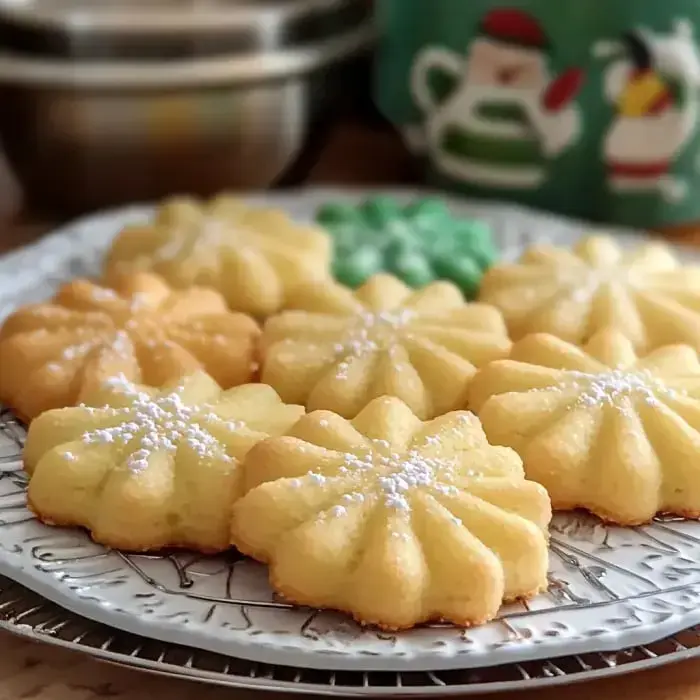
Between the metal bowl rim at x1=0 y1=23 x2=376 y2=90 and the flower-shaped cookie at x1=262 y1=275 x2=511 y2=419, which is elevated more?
the metal bowl rim at x1=0 y1=23 x2=376 y2=90

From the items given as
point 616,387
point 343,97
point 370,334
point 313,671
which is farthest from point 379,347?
point 343,97

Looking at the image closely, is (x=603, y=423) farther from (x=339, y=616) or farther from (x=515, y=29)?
(x=515, y=29)

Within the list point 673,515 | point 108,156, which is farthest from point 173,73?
point 673,515

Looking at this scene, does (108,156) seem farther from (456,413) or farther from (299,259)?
(456,413)

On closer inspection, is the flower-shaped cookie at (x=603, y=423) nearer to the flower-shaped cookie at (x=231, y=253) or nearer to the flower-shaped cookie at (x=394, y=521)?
the flower-shaped cookie at (x=394, y=521)

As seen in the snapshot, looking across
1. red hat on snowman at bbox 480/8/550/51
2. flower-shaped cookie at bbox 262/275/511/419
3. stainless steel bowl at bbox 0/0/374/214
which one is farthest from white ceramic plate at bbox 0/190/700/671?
red hat on snowman at bbox 480/8/550/51

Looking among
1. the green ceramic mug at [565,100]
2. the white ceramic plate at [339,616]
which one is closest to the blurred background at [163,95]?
the green ceramic mug at [565,100]

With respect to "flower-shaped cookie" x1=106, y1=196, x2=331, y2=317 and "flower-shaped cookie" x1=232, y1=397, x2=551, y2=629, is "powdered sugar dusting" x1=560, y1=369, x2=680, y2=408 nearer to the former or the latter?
"flower-shaped cookie" x1=232, y1=397, x2=551, y2=629
